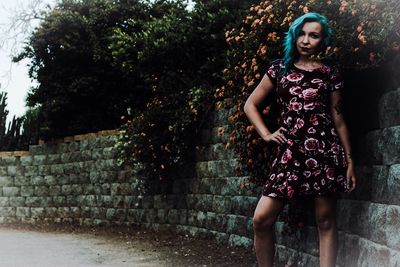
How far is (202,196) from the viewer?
783 cm

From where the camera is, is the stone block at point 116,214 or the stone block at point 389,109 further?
the stone block at point 116,214

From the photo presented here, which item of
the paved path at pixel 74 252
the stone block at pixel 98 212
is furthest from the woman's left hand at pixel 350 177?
the stone block at pixel 98 212

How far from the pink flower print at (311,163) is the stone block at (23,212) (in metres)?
10.3

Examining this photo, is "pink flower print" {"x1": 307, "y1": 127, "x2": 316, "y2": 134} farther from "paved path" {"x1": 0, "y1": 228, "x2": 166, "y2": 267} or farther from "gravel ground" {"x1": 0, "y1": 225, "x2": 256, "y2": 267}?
"paved path" {"x1": 0, "y1": 228, "x2": 166, "y2": 267}

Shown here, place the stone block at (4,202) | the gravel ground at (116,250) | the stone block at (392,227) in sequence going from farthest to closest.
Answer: the stone block at (4,202), the gravel ground at (116,250), the stone block at (392,227)

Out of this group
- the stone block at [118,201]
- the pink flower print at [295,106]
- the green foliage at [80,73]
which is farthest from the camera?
the green foliage at [80,73]

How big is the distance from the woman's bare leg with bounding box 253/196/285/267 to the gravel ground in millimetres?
2237

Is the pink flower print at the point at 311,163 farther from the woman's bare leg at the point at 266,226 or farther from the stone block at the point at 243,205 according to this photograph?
the stone block at the point at 243,205

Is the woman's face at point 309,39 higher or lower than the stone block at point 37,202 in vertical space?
higher

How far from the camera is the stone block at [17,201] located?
1290cm

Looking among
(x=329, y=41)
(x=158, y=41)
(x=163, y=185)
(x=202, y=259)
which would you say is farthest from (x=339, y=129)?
(x=158, y=41)

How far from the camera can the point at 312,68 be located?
367 centimetres

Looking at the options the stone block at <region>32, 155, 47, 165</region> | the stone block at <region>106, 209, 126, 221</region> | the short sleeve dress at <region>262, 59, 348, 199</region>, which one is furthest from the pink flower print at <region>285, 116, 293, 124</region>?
the stone block at <region>32, 155, 47, 165</region>

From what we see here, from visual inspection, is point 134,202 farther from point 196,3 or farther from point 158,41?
point 196,3
